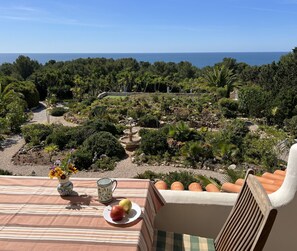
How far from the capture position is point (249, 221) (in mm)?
2391

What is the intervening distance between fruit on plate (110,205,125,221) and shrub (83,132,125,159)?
30.7 ft

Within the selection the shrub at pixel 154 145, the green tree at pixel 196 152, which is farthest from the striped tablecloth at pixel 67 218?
the shrub at pixel 154 145

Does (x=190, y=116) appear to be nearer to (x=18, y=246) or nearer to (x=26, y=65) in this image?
(x=18, y=246)

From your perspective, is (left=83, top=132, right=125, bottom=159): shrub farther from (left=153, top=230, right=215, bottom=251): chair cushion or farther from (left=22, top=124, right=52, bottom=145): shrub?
(left=153, top=230, right=215, bottom=251): chair cushion

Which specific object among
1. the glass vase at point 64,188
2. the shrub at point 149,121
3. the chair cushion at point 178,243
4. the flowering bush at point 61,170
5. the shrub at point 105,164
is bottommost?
the shrub at point 149,121

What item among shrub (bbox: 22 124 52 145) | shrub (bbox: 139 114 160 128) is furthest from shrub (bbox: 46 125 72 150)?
shrub (bbox: 139 114 160 128)

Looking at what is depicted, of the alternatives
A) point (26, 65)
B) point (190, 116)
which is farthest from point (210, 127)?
point (26, 65)

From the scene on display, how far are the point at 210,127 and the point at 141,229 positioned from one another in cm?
1510

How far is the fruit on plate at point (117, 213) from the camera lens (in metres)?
2.29

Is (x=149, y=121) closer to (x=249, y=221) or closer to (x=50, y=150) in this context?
(x=50, y=150)

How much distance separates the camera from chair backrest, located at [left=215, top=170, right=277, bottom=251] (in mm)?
2082

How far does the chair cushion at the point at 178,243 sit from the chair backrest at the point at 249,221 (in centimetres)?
12

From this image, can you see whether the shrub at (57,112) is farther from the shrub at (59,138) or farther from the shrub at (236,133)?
the shrub at (236,133)

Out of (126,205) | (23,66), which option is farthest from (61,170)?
(23,66)
